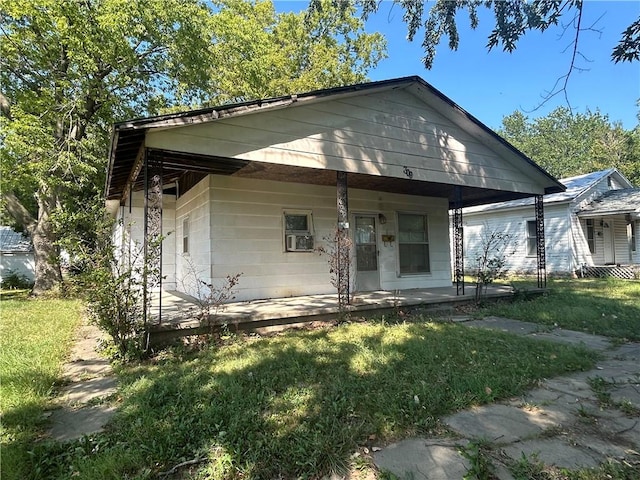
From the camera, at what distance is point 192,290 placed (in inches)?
327

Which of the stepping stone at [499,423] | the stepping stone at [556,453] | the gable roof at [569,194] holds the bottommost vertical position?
the stepping stone at [556,453]

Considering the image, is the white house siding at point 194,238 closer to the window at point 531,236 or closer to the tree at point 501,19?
the tree at point 501,19

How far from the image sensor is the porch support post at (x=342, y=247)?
19.8 ft

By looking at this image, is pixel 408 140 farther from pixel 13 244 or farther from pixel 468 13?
pixel 13 244

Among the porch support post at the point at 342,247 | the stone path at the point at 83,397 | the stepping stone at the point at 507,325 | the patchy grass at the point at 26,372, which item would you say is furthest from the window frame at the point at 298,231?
the patchy grass at the point at 26,372

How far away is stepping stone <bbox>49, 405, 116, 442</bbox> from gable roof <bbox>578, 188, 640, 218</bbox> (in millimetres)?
17197

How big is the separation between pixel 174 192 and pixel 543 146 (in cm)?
4993

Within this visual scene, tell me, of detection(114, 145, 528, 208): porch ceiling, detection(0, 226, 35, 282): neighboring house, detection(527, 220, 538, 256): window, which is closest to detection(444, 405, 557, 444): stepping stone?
detection(114, 145, 528, 208): porch ceiling

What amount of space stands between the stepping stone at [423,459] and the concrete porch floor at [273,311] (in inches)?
132

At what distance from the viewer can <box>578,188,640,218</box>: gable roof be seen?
13828mm

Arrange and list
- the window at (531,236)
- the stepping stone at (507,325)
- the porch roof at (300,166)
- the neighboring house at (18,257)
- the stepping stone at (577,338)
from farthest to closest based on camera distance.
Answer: the neighboring house at (18,257)
the window at (531,236)
the stepping stone at (507,325)
the stepping stone at (577,338)
the porch roof at (300,166)

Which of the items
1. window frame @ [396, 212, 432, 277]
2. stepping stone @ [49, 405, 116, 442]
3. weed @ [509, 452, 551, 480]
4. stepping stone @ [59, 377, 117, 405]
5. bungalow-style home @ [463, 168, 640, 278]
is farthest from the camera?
bungalow-style home @ [463, 168, 640, 278]

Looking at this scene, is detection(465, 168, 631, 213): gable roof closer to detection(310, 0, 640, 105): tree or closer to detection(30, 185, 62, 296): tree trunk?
detection(310, 0, 640, 105): tree

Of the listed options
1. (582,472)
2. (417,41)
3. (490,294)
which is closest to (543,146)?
(490,294)
